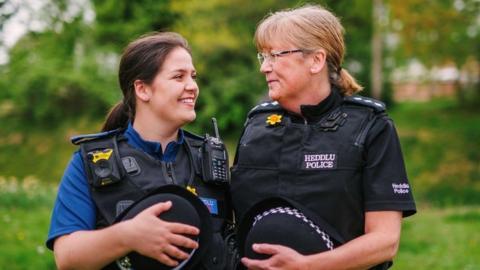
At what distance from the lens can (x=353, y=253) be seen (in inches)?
134

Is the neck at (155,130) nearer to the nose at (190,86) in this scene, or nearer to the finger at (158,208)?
the nose at (190,86)

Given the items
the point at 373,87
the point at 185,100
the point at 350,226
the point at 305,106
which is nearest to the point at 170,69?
the point at 185,100

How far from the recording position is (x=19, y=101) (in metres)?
27.3

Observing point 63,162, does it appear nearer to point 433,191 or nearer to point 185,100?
point 433,191

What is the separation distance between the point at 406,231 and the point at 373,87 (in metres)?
21.4

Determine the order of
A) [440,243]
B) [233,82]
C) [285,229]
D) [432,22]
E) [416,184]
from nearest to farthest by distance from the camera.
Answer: [285,229]
[440,243]
[432,22]
[416,184]
[233,82]

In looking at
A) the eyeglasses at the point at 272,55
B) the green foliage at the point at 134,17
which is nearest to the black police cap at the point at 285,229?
the eyeglasses at the point at 272,55

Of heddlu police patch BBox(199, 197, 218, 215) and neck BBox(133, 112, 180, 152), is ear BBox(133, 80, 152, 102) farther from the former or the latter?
heddlu police patch BBox(199, 197, 218, 215)

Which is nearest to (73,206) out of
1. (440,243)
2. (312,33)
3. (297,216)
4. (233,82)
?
(297,216)

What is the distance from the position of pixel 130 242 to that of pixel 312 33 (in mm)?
1296

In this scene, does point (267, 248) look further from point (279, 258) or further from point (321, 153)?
point (321, 153)

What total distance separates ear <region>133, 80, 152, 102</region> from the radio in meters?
0.39

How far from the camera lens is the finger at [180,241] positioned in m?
3.29

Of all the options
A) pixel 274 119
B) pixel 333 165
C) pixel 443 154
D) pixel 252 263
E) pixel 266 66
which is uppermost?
pixel 266 66
